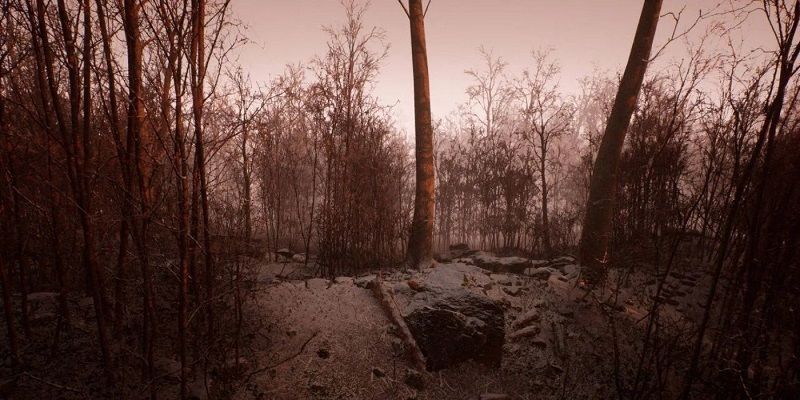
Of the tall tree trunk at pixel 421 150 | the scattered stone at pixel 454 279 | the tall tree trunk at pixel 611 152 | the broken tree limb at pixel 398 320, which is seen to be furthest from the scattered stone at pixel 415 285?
the tall tree trunk at pixel 611 152

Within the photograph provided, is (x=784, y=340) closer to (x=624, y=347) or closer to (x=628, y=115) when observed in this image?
(x=624, y=347)

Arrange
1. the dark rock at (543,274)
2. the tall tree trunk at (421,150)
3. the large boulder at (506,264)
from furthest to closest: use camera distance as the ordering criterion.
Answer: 1. the large boulder at (506,264)
2. the tall tree trunk at (421,150)
3. the dark rock at (543,274)

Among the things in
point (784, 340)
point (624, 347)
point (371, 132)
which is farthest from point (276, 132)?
point (784, 340)

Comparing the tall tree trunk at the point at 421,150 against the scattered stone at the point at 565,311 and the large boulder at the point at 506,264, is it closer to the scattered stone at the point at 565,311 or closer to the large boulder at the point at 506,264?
the large boulder at the point at 506,264

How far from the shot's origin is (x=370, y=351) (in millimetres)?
3760

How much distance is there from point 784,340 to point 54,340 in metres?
8.67

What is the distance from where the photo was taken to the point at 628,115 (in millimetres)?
5148

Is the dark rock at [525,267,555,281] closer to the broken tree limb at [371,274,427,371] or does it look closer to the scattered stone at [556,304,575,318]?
the scattered stone at [556,304,575,318]

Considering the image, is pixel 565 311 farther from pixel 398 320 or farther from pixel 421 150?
pixel 421 150

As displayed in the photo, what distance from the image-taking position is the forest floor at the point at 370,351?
296 cm

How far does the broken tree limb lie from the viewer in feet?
12.2

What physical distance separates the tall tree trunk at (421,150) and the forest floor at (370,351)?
4.18ft

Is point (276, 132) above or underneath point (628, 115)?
above

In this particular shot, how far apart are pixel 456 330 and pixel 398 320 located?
2.29 ft
